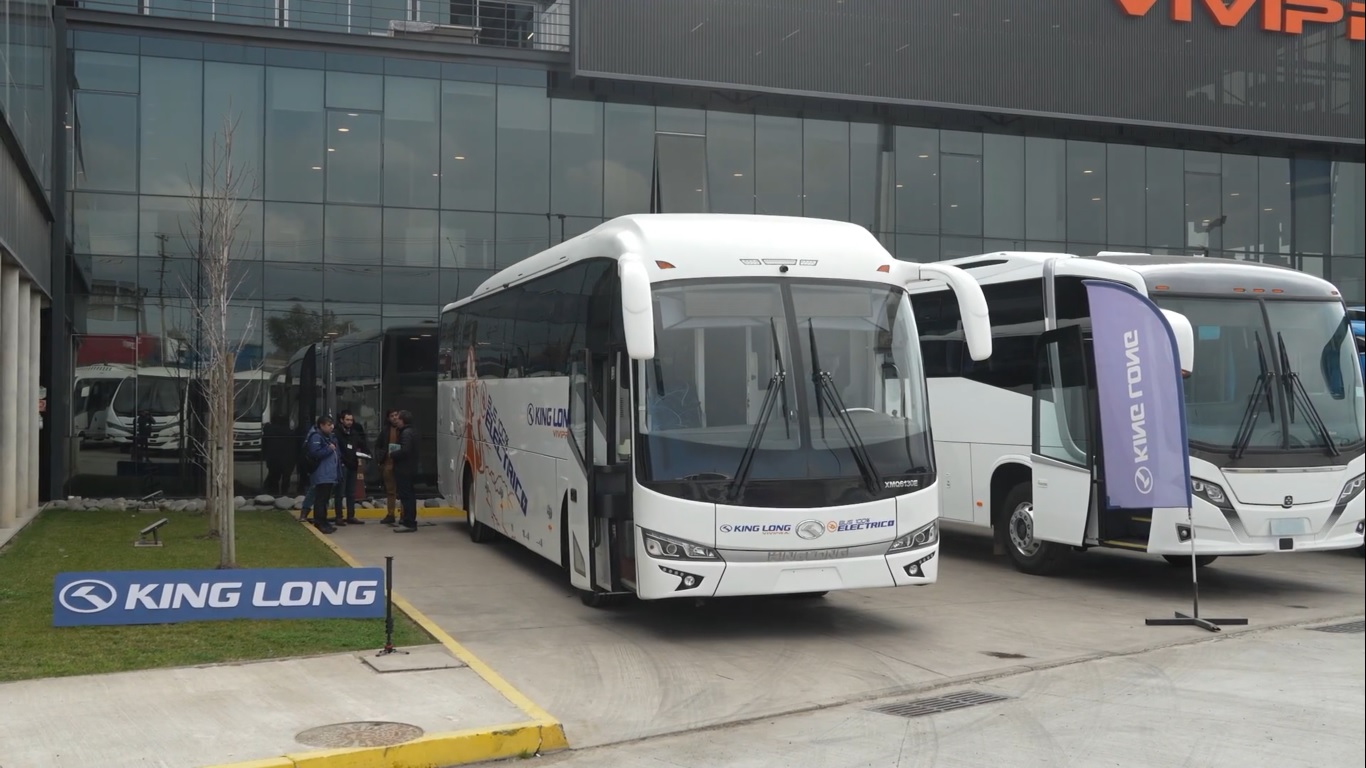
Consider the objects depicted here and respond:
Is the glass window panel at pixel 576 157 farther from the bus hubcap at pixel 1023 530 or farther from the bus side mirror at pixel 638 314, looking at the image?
the bus side mirror at pixel 638 314

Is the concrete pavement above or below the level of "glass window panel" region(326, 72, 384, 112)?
below

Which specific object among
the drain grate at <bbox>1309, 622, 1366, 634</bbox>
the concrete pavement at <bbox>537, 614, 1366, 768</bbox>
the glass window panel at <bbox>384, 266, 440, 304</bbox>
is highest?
the glass window panel at <bbox>384, 266, 440, 304</bbox>

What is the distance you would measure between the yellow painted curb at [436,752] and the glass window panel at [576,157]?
56.9 feet

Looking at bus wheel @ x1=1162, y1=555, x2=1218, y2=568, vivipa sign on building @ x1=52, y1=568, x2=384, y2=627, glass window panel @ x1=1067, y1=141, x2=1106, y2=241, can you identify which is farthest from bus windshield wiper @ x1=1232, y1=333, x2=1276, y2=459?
glass window panel @ x1=1067, y1=141, x2=1106, y2=241

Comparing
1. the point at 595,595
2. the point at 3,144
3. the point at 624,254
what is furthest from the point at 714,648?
the point at 3,144

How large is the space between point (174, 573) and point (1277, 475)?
10835 mm

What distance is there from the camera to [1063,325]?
546 inches

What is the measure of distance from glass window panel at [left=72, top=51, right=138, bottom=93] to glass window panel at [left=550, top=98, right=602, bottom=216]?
7582mm

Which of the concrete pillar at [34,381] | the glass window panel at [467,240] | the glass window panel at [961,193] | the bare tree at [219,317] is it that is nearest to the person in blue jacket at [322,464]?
the bare tree at [219,317]

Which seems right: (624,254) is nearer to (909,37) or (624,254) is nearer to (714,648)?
(714,648)

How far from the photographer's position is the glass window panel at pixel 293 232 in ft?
74.1

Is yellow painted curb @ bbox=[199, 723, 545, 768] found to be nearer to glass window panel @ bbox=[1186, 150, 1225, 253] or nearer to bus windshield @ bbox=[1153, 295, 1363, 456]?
bus windshield @ bbox=[1153, 295, 1363, 456]

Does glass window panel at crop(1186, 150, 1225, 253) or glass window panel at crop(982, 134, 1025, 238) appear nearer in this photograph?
glass window panel at crop(982, 134, 1025, 238)

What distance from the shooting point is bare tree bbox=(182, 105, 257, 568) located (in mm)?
14023
